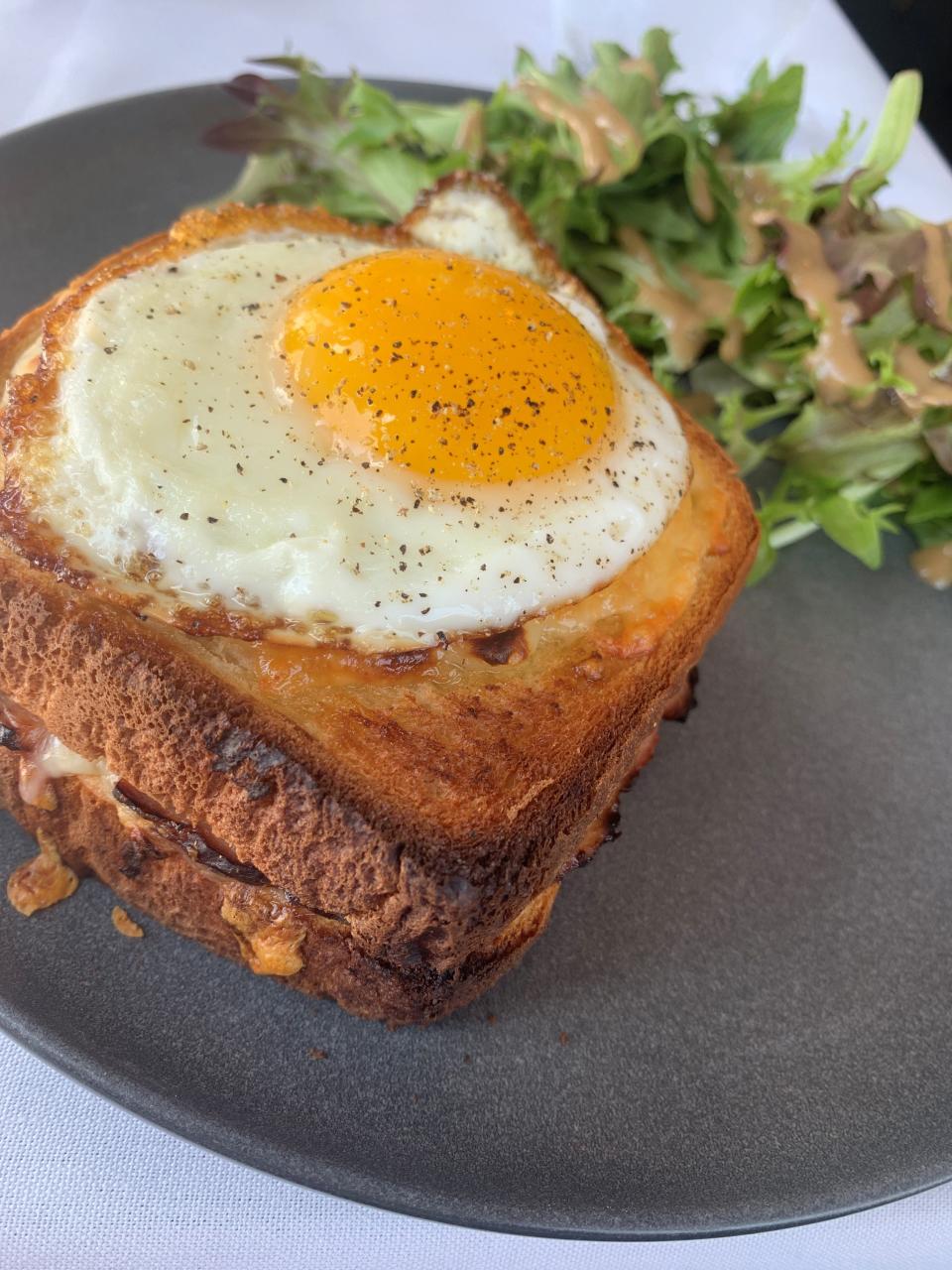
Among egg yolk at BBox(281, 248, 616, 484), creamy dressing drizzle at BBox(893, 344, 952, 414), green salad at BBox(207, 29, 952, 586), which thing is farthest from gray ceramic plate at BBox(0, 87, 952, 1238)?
egg yolk at BBox(281, 248, 616, 484)

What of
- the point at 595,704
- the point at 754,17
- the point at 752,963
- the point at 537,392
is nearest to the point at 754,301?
the point at 537,392

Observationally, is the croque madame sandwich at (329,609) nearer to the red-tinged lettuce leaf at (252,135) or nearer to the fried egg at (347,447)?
the fried egg at (347,447)

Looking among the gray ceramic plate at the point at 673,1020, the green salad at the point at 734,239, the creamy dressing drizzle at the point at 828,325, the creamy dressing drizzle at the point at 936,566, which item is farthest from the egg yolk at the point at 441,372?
the creamy dressing drizzle at the point at 936,566

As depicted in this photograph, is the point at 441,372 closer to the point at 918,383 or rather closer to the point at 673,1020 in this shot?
the point at 673,1020

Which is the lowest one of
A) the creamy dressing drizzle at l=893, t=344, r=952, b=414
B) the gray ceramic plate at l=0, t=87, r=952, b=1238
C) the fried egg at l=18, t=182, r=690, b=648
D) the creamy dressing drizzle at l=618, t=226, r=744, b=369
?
the gray ceramic plate at l=0, t=87, r=952, b=1238

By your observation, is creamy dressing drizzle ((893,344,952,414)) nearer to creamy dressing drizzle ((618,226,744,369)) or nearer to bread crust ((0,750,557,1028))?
creamy dressing drizzle ((618,226,744,369))

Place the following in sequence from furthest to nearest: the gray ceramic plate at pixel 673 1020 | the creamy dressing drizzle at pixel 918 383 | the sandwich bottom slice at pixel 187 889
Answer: the creamy dressing drizzle at pixel 918 383 < the sandwich bottom slice at pixel 187 889 < the gray ceramic plate at pixel 673 1020

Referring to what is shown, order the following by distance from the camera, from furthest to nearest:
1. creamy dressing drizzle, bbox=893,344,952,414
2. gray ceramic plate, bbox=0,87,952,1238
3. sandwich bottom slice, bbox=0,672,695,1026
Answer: creamy dressing drizzle, bbox=893,344,952,414
sandwich bottom slice, bbox=0,672,695,1026
gray ceramic plate, bbox=0,87,952,1238
